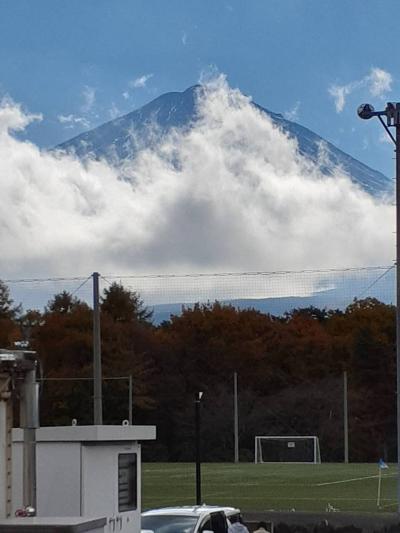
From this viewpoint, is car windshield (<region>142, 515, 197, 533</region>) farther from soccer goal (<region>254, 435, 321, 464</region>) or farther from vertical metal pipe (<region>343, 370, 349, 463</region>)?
soccer goal (<region>254, 435, 321, 464</region>)

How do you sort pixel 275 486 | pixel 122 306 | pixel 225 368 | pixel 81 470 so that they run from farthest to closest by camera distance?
pixel 122 306 → pixel 225 368 → pixel 275 486 → pixel 81 470

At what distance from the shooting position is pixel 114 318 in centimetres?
7769

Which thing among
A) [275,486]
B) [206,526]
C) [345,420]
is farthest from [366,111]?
[345,420]

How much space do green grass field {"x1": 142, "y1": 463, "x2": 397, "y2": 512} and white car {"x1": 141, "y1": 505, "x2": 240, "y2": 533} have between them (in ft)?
53.0

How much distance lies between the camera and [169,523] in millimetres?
16172

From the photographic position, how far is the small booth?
12211 mm

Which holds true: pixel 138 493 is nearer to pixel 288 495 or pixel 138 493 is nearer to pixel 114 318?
pixel 288 495

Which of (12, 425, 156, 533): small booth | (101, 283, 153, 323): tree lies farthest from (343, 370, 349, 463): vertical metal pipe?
(12, 425, 156, 533): small booth

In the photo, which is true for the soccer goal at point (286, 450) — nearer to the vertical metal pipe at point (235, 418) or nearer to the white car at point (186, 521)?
the vertical metal pipe at point (235, 418)

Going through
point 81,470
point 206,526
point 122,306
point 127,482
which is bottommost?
point 206,526

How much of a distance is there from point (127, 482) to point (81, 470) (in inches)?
45.4

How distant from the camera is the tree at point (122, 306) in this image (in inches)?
2995

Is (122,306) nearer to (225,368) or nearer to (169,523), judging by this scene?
(225,368)

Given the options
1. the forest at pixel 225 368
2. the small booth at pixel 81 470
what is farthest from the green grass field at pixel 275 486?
the small booth at pixel 81 470
